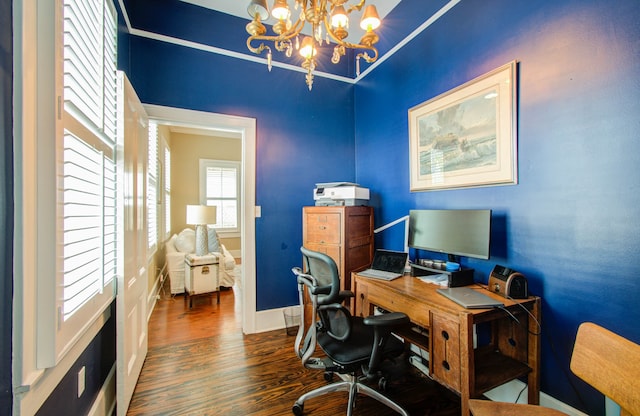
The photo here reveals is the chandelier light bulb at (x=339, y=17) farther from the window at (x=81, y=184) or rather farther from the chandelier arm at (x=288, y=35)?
the window at (x=81, y=184)

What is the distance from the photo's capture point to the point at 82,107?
1.26 m

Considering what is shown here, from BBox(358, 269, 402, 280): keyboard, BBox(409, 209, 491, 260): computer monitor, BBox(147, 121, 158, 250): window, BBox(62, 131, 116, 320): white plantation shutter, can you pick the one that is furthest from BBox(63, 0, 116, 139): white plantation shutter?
BBox(409, 209, 491, 260): computer monitor

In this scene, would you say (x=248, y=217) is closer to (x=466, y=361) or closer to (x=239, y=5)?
(x=239, y=5)

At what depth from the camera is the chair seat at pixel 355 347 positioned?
1.49 m

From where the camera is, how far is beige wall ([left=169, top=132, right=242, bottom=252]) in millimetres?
5781

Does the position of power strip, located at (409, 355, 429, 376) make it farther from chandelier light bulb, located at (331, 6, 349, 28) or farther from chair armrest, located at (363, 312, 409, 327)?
chandelier light bulb, located at (331, 6, 349, 28)

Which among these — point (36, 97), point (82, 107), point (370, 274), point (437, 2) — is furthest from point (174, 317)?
point (437, 2)

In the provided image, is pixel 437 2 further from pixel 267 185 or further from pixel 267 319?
pixel 267 319

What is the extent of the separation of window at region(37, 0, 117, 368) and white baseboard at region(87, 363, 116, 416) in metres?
0.52

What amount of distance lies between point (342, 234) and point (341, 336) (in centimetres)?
103

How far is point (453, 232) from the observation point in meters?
1.91

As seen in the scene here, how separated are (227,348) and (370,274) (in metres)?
1.49

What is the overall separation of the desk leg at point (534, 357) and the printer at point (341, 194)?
151cm

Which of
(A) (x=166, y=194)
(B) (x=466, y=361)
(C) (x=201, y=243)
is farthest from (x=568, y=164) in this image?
(A) (x=166, y=194)
